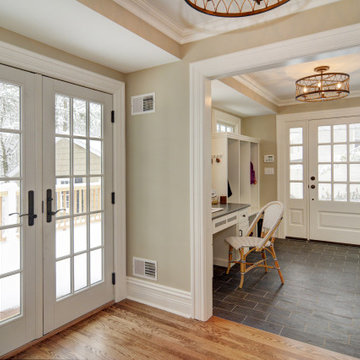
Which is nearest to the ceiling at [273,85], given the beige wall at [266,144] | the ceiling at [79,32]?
the beige wall at [266,144]

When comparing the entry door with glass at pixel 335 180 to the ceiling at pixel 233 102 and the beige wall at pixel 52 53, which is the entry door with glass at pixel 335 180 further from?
the beige wall at pixel 52 53

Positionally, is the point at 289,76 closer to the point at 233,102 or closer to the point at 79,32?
the point at 233,102

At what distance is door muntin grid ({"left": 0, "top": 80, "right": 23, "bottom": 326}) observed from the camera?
2.09 meters

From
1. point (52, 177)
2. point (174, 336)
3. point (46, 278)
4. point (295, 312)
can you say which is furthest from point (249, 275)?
point (52, 177)

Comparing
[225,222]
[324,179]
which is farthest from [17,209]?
[324,179]

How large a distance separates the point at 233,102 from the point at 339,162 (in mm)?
2228

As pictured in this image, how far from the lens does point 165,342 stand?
2268 millimetres

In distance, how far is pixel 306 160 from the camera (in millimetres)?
5391

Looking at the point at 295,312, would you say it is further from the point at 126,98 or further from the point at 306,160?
the point at 306,160

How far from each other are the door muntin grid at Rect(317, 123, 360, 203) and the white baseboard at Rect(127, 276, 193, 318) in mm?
3675

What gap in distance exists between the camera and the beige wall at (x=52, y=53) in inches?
82.6

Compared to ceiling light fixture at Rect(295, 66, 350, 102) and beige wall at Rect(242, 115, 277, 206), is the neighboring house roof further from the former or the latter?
beige wall at Rect(242, 115, 277, 206)

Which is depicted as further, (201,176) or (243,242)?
(243,242)

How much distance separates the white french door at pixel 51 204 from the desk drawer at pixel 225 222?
3.84 feet
